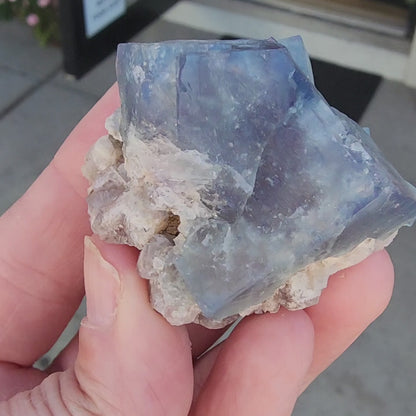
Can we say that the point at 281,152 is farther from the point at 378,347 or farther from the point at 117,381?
the point at 378,347

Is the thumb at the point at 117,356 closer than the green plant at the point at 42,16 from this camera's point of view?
Yes

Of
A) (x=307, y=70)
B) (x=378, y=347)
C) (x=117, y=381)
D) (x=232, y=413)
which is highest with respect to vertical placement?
(x=307, y=70)

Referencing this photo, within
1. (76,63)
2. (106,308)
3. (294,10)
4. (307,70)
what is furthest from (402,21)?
(106,308)

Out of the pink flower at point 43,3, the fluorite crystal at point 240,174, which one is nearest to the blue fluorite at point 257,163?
the fluorite crystal at point 240,174

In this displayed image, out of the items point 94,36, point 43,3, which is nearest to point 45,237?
point 94,36

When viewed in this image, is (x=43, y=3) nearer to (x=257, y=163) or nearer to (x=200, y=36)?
(x=200, y=36)

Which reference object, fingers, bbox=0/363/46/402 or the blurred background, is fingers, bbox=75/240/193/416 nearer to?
fingers, bbox=0/363/46/402

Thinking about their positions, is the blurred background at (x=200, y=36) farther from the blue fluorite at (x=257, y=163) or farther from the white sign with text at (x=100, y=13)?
the blue fluorite at (x=257, y=163)
